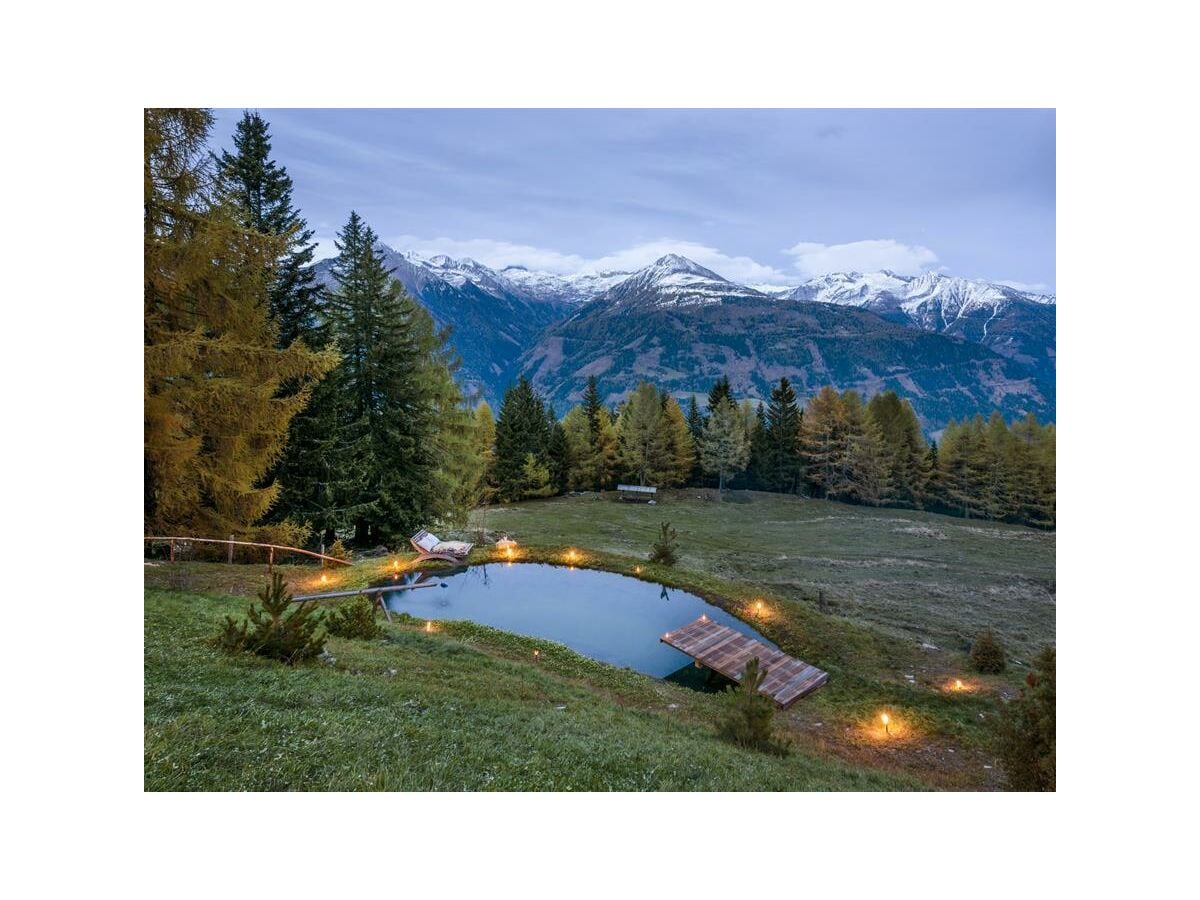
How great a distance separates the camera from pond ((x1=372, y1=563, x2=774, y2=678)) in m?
7.37

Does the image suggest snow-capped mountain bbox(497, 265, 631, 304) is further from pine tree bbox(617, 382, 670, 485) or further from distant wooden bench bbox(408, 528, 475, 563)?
pine tree bbox(617, 382, 670, 485)

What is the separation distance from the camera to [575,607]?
8.41 metres

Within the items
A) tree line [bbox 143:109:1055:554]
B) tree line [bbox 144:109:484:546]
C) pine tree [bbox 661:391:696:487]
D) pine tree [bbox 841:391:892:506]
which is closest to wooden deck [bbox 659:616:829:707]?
tree line [bbox 143:109:1055:554]

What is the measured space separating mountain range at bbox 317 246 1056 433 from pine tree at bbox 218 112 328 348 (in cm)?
114

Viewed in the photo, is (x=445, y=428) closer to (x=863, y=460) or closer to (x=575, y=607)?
(x=575, y=607)

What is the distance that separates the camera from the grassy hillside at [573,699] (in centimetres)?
368

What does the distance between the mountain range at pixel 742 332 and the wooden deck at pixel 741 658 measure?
4347 mm

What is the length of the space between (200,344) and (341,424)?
17.3 feet

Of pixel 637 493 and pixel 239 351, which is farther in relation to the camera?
pixel 637 493

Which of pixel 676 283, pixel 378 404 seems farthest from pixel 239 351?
pixel 676 283

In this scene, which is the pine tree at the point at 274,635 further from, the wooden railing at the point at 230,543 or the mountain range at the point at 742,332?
the mountain range at the point at 742,332

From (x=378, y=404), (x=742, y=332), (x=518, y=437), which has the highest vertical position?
(x=742, y=332)
